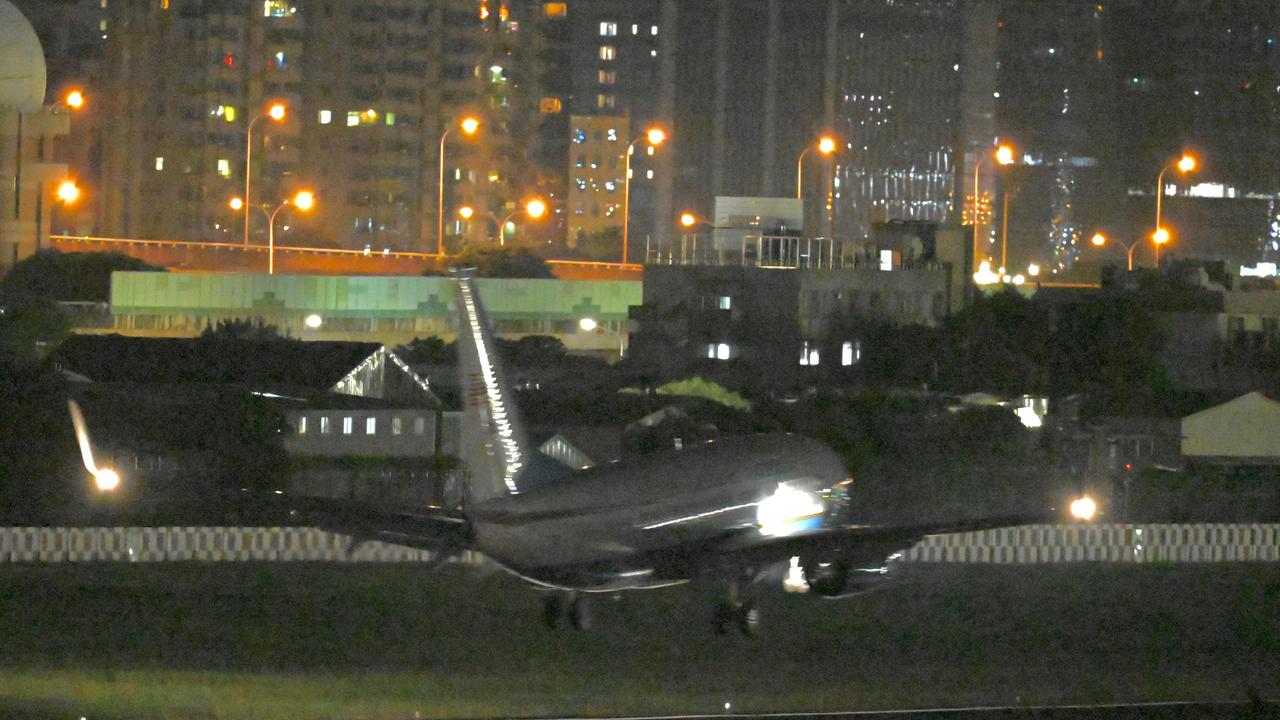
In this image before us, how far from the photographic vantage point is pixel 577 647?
19859mm

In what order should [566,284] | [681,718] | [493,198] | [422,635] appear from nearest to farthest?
[681,718], [422,635], [566,284], [493,198]

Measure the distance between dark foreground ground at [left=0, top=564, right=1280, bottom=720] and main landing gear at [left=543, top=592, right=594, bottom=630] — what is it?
27 centimetres

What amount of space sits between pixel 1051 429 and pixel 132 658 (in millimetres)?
26964

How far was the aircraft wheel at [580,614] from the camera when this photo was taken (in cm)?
2078

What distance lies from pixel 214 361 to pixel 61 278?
2597 centimetres

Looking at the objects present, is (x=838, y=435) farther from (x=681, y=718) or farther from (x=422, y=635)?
(x=681, y=718)

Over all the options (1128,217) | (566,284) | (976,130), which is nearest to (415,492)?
(566,284)

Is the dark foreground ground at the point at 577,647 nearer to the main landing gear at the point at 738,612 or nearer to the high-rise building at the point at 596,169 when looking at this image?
the main landing gear at the point at 738,612

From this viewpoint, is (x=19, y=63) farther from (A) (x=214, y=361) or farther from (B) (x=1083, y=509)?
(B) (x=1083, y=509)

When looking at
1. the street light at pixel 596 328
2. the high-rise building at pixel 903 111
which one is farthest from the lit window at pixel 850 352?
the high-rise building at pixel 903 111

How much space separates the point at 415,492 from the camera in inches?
1283

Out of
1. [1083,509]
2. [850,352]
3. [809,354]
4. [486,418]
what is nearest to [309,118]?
[809,354]

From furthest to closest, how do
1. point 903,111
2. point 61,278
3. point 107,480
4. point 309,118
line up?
point 903,111
point 309,118
point 61,278
point 107,480

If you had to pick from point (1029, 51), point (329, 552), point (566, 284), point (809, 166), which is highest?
point (1029, 51)
